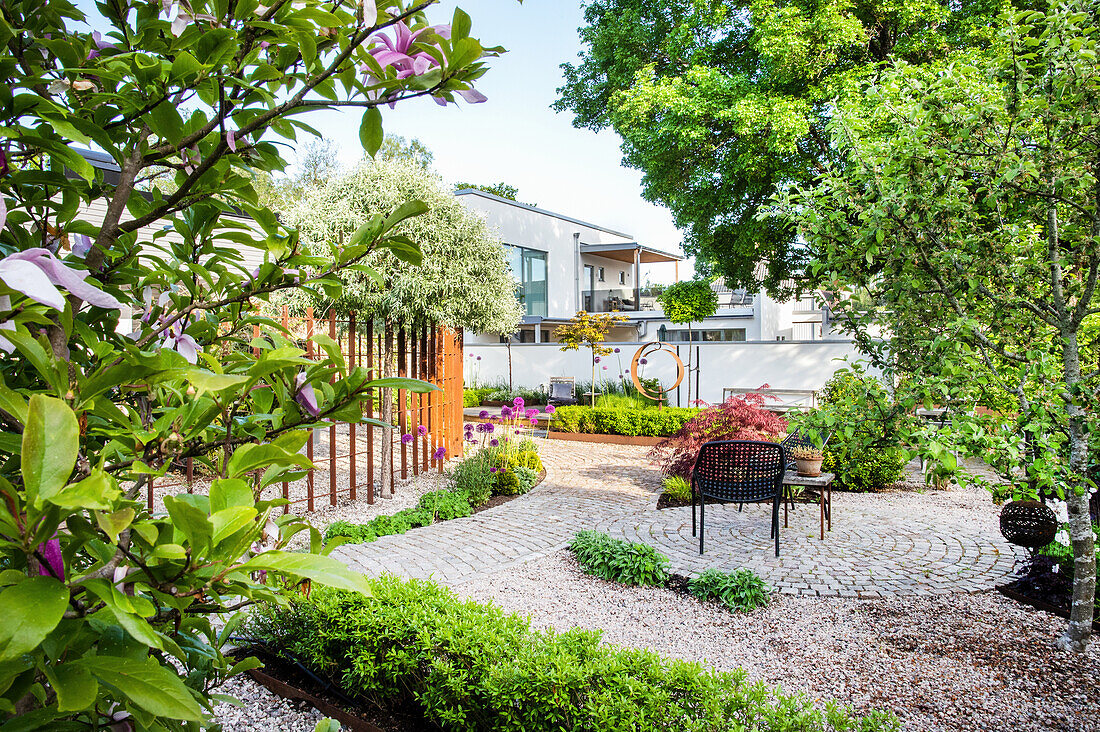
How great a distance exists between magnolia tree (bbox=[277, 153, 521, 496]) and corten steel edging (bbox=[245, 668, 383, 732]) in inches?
141

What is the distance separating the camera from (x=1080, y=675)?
3053mm

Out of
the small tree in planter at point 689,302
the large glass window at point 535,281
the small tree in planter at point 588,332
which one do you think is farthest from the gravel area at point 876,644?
the large glass window at point 535,281

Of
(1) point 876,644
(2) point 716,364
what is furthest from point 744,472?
(2) point 716,364

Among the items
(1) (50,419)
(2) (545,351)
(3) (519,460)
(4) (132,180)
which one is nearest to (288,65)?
(4) (132,180)

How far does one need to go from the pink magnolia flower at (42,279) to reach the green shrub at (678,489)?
22.4 ft

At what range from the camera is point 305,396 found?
0.91m

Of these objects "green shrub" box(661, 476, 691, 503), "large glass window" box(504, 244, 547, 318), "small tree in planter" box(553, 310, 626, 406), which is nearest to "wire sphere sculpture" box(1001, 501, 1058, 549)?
"green shrub" box(661, 476, 691, 503)

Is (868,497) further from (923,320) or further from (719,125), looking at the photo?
(719,125)

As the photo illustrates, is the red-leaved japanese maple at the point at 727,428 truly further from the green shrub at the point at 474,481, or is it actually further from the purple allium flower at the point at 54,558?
the purple allium flower at the point at 54,558

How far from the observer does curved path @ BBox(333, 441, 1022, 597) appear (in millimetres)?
4559

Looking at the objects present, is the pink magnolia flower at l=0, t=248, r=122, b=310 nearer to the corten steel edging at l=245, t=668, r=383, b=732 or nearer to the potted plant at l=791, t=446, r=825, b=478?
the corten steel edging at l=245, t=668, r=383, b=732

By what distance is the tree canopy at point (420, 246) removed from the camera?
6660 mm

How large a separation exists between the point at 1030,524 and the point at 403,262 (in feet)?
19.6

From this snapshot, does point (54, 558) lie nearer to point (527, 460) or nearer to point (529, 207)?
point (527, 460)
